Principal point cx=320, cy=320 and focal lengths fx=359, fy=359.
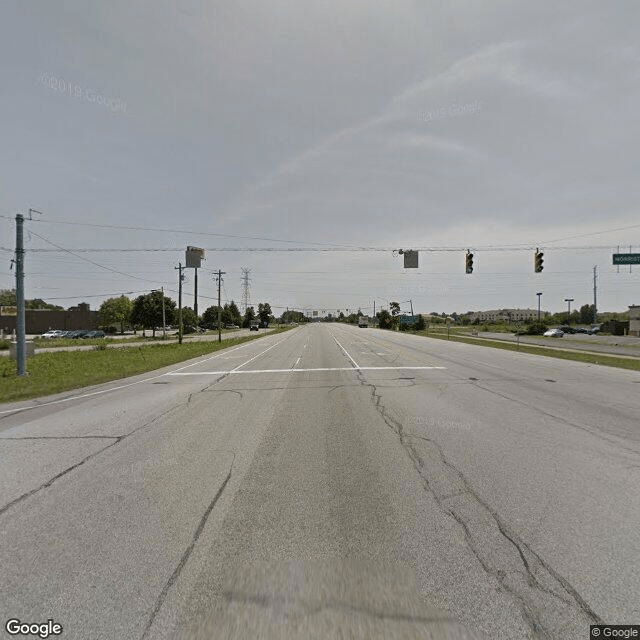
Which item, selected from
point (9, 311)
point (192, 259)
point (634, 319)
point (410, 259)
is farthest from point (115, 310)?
point (634, 319)

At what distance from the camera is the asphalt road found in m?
2.43

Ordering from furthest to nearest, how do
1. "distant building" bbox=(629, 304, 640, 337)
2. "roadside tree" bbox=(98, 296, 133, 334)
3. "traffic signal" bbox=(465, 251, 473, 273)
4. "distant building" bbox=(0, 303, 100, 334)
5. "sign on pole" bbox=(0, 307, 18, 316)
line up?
1. "distant building" bbox=(0, 303, 100, 334)
2. "roadside tree" bbox=(98, 296, 133, 334)
3. "distant building" bbox=(629, 304, 640, 337)
4. "traffic signal" bbox=(465, 251, 473, 273)
5. "sign on pole" bbox=(0, 307, 18, 316)

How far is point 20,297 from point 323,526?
17.5 m

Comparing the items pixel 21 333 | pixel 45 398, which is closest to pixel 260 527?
pixel 45 398

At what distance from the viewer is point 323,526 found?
11.4 feet

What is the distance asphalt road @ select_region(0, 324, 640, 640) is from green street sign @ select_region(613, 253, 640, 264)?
1976 centimetres

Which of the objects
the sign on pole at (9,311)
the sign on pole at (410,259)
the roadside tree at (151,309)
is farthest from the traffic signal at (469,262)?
the roadside tree at (151,309)

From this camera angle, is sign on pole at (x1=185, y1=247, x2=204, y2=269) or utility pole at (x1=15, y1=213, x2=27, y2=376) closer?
utility pole at (x1=15, y1=213, x2=27, y2=376)

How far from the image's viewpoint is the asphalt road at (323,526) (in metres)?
2.43

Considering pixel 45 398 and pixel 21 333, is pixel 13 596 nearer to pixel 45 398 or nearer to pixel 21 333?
pixel 45 398

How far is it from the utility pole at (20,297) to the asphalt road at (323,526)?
9223mm

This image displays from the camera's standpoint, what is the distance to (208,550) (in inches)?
122

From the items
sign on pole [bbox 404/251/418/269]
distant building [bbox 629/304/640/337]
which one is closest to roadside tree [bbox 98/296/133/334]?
sign on pole [bbox 404/251/418/269]

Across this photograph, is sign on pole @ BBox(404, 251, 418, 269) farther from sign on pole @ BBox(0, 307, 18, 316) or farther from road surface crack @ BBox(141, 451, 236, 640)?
sign on pole @ BBox(0, 307, 18, 316)
